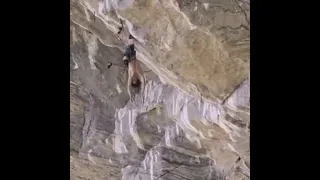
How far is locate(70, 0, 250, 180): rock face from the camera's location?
1896 millimetres

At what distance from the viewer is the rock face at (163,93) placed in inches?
74.6

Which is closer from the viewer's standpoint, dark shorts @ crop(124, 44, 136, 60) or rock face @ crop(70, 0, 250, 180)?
rock face @ crop(70, 0, 250, 180)

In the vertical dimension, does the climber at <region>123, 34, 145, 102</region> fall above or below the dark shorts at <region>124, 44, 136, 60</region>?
below

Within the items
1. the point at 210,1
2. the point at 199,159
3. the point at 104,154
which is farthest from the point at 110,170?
the point at 210,1

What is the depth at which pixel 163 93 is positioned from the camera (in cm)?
200

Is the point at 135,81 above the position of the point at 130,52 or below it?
below

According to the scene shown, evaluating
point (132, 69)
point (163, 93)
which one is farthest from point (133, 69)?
point (163, 93)

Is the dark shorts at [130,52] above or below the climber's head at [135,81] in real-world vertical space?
above

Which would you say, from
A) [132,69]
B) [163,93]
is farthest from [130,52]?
[163,93]

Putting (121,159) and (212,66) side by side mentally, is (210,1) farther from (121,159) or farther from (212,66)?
(121,159)

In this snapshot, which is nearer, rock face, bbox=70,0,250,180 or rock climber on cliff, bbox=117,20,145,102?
rock face, bbox=70,0,250,180

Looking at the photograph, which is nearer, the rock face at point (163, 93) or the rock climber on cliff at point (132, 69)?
the rock face at point (163, 93)

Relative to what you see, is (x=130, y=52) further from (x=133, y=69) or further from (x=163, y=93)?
(x=163, y=93)

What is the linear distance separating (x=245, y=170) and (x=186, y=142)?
215mm
